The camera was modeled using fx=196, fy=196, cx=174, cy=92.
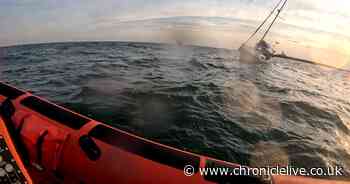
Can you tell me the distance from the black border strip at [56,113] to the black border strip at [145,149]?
0.32 metres

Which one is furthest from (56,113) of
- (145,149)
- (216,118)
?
(216,118)

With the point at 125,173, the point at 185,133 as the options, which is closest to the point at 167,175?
the point at 125,173

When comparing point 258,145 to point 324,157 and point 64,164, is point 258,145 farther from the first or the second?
point 64,164

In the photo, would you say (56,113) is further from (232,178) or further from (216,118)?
(216,118)

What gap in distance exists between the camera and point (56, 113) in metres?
3.17

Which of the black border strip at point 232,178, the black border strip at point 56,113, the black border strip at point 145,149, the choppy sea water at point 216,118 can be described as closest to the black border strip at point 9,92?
the black border strip at point 56,113

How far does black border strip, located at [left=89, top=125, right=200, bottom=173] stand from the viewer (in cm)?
260

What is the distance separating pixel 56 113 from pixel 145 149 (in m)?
1.63

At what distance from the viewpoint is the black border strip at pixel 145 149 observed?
2600mm

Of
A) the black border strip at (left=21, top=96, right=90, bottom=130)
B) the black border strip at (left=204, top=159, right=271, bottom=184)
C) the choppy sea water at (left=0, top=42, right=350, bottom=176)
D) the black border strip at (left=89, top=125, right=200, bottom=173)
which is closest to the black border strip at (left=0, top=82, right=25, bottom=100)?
the black border strip at (left=21, top=96, right=90, bottom=130)

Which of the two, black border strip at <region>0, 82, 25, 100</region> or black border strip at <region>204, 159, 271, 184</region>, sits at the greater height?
black border strip at <region>0, 82, 25, 100</region>

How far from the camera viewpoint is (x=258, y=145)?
500 centimetres

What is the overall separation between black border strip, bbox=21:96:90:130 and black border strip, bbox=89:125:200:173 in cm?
32

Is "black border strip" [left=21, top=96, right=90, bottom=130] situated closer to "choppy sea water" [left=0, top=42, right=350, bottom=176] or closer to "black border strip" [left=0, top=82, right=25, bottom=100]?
"black border strip" [left=0, top=82, right=25, bottom=100]
